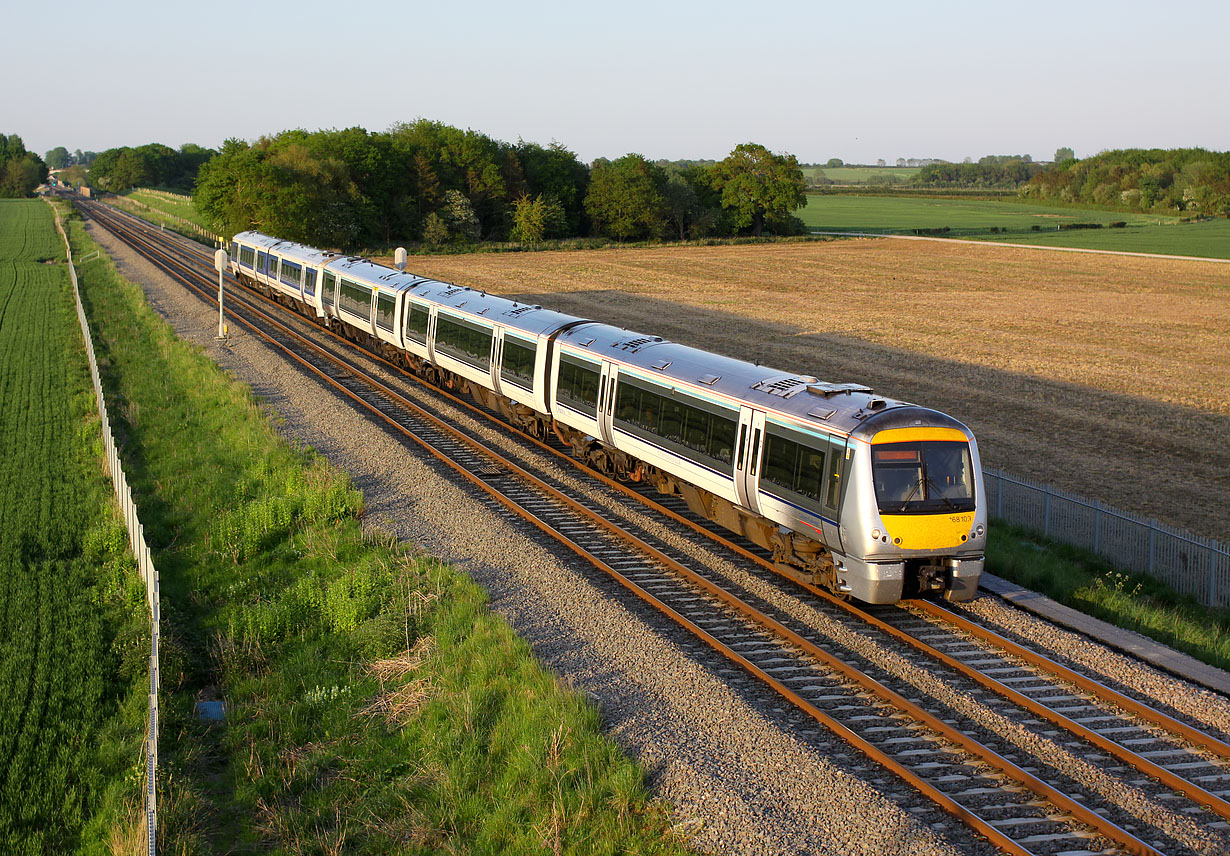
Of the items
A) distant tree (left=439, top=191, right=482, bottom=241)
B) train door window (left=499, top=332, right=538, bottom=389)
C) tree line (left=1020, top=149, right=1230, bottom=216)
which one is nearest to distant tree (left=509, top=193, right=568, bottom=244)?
distant tree (left=439, top=191, right=482, bottom=241)

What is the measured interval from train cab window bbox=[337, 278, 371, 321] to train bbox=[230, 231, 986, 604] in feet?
28.7

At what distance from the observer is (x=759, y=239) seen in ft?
350

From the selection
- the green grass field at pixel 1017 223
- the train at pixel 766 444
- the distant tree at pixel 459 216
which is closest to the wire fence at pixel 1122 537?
the train at pixel 766 444

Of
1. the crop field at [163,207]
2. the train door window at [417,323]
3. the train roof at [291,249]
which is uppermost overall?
the crop field at [163,207]

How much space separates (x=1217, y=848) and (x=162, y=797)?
31.9ft

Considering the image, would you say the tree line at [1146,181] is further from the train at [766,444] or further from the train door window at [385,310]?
the train at [766,444]

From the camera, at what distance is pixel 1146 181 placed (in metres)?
146

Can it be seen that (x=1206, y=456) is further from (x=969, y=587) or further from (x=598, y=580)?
(x=598, y=580)

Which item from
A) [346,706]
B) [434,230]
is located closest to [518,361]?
[346,706]

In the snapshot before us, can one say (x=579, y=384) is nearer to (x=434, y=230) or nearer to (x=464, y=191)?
(x=434, y=230)

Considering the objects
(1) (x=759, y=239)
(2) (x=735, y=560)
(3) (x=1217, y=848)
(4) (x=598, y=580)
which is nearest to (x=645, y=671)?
(4) (x=598, y=580)

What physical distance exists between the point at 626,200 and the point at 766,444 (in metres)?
89.1

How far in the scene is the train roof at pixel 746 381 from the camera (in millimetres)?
14016

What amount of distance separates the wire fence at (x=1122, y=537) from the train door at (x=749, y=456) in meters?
6.45
